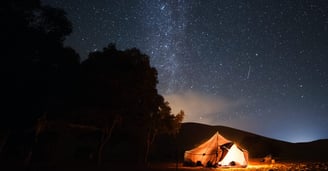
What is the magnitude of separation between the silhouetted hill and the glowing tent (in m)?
14.0

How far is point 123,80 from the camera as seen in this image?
2609 centimetres

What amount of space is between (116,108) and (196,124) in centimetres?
9271

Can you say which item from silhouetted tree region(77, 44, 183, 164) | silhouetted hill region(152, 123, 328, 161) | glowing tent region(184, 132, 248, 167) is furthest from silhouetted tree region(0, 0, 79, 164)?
silhouetted hill region(152, 123, 328, 161)

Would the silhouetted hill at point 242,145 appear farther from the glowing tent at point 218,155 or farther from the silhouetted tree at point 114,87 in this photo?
the silhouetted tree at point 114,87

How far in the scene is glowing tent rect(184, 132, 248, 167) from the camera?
28969 millimetres

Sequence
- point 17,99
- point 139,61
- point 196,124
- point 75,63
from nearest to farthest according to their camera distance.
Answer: point 17,99, point 75,63, point 139,61, point 196,124

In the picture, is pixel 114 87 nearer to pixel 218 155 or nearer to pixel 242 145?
pixel 218 155

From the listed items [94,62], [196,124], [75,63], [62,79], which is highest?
[196,124]

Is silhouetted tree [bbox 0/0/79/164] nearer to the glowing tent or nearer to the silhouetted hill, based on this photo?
the glowing tent

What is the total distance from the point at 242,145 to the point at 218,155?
3105 centimetres

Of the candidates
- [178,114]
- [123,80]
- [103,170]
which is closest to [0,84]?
[103,170]

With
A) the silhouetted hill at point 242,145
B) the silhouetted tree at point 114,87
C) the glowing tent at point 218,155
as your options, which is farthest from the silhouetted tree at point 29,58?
the silhouetted hill at point 242,145

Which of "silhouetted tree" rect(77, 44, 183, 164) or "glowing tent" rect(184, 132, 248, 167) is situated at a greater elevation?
"silhouetted tree" rect(77, 44, 183, 164)

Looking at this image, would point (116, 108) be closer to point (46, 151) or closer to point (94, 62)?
point (94, 62)
